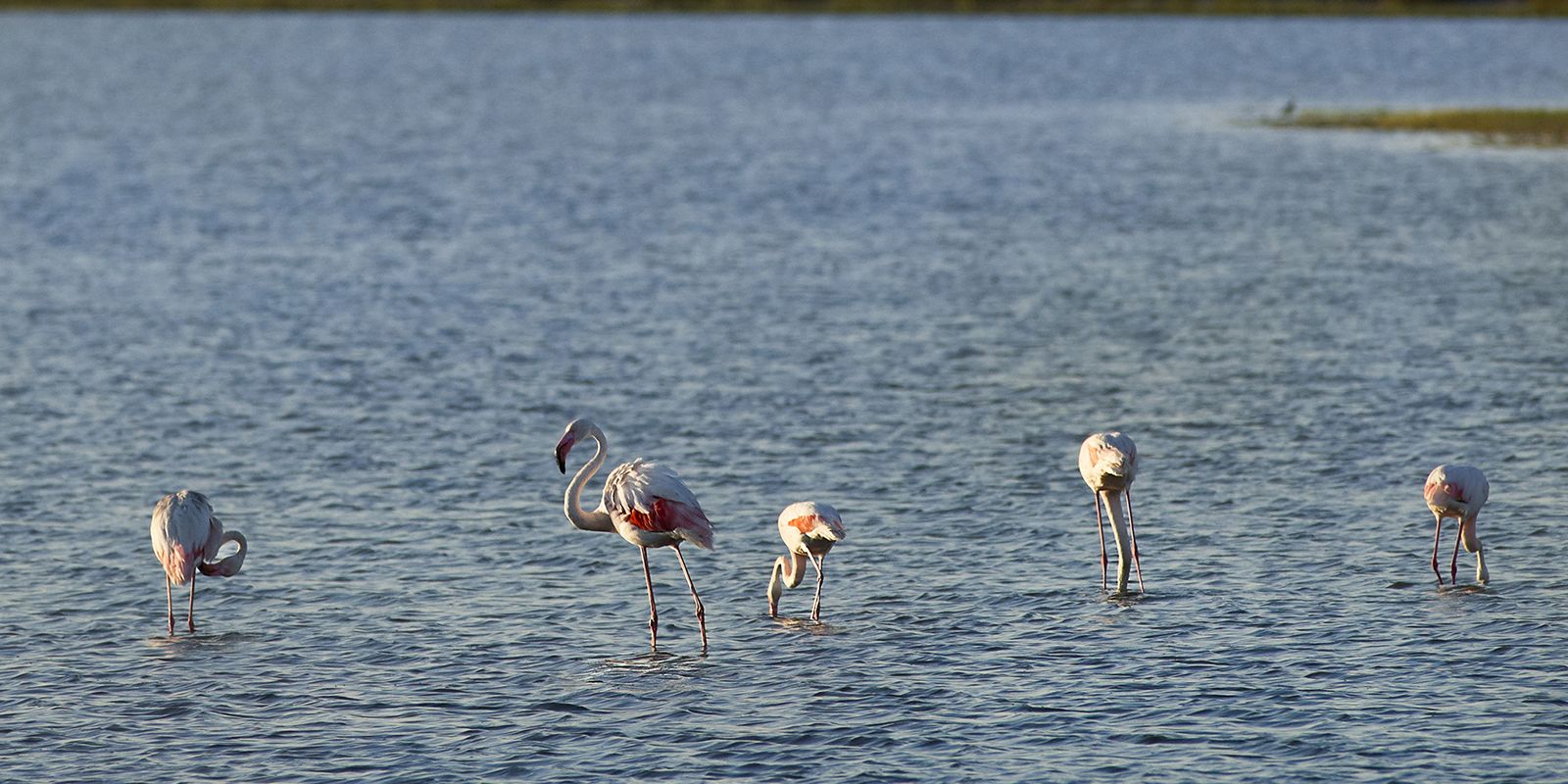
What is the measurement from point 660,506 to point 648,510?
9 centimetres

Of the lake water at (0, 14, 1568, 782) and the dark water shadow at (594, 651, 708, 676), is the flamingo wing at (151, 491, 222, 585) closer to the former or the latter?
the lake water at (0, 14, 1568, 782)

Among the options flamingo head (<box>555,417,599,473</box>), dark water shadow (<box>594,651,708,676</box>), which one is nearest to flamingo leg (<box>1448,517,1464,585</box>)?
dark water shadow (<box>594,651,708,676</box>)

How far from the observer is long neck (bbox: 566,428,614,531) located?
15.1 metres

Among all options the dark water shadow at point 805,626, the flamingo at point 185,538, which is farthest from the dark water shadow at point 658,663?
the flamingo at point 185,538

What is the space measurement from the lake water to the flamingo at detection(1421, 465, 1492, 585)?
0.54m

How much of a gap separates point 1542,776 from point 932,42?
4279 inches

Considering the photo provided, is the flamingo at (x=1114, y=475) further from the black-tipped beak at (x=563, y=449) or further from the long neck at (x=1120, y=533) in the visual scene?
the black-tipped beak at (x=563, y=449)

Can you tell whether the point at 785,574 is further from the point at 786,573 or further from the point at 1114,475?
the point at 1114,475

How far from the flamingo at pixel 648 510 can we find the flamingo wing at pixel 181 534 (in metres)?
2.77

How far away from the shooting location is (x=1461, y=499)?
15844mm

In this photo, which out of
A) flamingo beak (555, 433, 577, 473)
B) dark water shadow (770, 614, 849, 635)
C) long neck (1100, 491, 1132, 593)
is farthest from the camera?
long neck (1100, 491, 1132, 593)

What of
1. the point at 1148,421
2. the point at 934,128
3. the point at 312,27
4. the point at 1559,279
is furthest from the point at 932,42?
the point at 1148,421

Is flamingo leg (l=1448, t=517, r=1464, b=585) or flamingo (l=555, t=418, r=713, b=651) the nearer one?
flamingo (l=555, t=418, r=713, b=651)

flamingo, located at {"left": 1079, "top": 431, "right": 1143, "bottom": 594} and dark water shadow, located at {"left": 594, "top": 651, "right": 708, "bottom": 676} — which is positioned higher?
flamingo, located at {"left": 1079, "top": 431, "right": 1143, "bottom": 594}
